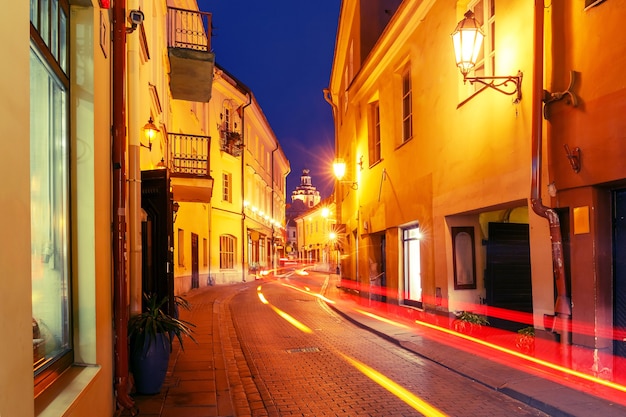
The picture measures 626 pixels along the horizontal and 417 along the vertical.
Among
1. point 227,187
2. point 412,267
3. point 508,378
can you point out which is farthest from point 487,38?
point 227,187

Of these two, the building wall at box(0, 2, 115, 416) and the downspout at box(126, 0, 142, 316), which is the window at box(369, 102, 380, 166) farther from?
the building wall at box(0, 2, 115, 416)

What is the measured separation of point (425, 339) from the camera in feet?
32.3

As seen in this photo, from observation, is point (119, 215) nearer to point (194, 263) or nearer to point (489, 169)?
point (489, 169)

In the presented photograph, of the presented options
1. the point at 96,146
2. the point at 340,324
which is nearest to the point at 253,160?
the point at 340,324

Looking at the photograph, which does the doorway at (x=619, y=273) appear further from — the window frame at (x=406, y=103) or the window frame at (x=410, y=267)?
the window frame at (x=406, y=103)

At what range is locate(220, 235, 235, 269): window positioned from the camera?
90.2 feet

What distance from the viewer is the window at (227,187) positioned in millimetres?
27925

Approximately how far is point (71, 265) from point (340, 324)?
9.46m

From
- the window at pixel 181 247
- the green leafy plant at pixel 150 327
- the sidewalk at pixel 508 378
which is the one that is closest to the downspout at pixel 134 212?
the green leafy plant at pixel 150 327

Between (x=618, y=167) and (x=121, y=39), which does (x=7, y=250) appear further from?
(x=618, y=167)

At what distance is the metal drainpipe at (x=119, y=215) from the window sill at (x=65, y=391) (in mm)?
806

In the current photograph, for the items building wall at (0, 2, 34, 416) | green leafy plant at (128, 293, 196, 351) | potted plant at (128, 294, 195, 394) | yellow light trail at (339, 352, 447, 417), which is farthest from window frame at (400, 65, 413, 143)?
building wall at (0, 2, 34, 416)

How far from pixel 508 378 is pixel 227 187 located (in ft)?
76.4

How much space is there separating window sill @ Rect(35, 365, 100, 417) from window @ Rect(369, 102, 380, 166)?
13.0 meters
